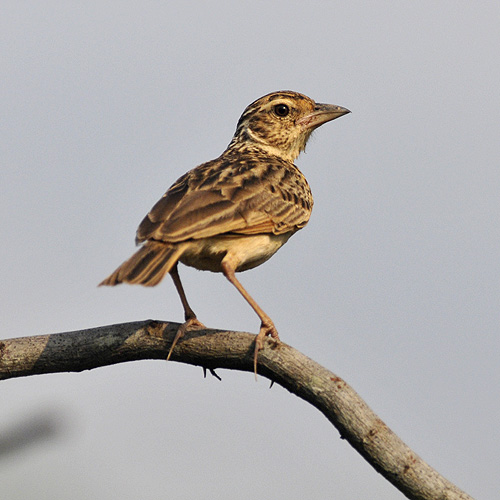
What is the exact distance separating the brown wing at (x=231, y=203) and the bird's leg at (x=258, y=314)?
0.32 metres

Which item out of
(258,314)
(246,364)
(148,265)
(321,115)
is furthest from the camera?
(321,115)

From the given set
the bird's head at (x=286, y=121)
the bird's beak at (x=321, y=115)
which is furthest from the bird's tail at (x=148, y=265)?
the bird's beak at (x=321, y=115)

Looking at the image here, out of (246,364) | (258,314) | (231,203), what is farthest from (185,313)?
(246,364)

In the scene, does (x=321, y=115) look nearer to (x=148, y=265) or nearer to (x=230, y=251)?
(x=230, y=251)

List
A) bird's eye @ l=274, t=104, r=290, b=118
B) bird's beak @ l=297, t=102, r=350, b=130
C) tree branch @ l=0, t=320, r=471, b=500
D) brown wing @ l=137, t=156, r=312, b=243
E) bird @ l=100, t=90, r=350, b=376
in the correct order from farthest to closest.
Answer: bird's eye @ l=274, t=104, r=290, b=118 < bird's beak @ l=297, t=102, r=350, b=130 < brown wing @ l=137, t=156, r=312, b=243 < bird @ l=100, t=90, r=350, b=376 < tree branch @ l=0, t=320, r=471, b=500

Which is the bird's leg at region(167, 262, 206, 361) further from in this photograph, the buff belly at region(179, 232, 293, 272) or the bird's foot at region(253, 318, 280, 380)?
the bird's foot at region(253, 318, 280, 380)

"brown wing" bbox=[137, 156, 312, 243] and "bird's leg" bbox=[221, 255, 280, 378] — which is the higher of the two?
"brown wing" bbox=[137, 156, 312, 243]

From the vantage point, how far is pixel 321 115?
33.8ft

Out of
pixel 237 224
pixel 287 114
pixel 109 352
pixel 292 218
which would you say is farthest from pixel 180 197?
pixel 287 114

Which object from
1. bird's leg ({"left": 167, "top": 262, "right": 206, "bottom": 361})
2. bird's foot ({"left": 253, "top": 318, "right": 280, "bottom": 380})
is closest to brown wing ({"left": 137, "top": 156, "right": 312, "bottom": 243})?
bird's leg ({"left": 167, "top": 262, "right": 206, "bottom": 361})

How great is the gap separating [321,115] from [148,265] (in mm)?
4511

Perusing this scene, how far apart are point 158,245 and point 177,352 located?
3.37 feet

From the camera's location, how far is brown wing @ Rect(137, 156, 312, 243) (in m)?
7.00

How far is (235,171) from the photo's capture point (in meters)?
8.34
